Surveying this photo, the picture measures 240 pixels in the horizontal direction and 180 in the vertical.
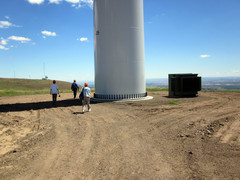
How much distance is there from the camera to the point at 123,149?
543cm

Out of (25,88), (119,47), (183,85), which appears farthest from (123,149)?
(25,88)

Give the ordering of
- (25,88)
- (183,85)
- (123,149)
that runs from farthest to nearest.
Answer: (25,88) → (183,85) → (123,149)

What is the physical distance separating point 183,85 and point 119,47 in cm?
674

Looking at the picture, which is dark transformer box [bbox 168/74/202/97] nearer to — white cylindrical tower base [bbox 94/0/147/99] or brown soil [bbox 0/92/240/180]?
white cylindrical tower base [bbox 94/0/147/99]

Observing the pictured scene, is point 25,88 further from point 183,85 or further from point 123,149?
point 123,149

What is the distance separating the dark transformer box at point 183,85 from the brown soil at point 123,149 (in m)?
8.77

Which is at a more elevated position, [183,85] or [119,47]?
[119,47]

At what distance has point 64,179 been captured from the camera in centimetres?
391

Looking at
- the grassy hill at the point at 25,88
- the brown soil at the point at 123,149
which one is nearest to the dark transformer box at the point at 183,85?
the brown soil at the point at 123,149

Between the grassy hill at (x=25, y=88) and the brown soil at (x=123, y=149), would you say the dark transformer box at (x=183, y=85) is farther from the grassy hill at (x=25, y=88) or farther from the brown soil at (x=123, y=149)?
the grassy hill at (x=25, y=88)

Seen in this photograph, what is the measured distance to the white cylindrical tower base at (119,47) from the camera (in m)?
15.1

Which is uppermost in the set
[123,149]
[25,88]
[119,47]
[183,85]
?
[119,47]

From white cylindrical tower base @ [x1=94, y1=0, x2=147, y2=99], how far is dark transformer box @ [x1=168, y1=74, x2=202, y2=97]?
3.50m

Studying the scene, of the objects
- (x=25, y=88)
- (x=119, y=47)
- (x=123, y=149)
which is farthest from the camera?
(x=25, y=88)
